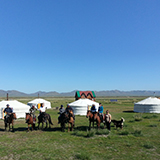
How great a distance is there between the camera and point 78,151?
8.52 metres

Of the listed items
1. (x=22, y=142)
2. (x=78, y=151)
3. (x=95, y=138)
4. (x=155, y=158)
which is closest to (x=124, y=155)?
(x=155, y=158)

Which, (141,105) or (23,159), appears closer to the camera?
(23,159)

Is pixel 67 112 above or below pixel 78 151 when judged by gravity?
above

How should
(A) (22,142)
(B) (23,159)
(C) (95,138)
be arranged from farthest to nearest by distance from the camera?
1. (C) (95,138)
2. (A) (22,142)
3. (B) (23,159)

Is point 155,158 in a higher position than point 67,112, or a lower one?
lower

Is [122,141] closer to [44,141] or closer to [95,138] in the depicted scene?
[95,138]

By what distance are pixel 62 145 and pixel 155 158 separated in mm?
4698

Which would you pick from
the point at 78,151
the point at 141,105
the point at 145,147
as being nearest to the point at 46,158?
the point at 78,151

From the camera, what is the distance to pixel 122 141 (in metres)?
10.3

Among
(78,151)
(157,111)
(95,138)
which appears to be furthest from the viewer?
(157,111)

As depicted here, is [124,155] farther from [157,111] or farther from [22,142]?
[157,111]

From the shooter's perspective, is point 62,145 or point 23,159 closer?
point 23,159

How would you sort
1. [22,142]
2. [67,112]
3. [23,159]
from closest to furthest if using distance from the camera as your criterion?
1. [23,159]
2. [22,142]
3. [67,112]

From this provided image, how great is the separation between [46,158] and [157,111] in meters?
24.6
